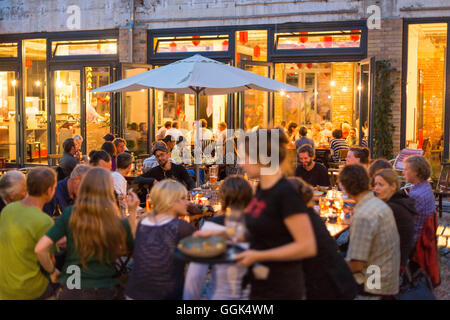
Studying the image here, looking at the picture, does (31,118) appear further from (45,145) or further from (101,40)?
(101,40)

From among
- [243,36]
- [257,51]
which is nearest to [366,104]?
[257,51]

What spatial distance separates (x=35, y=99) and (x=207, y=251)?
1346cm

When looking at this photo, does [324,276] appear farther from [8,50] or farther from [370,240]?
[8,50]

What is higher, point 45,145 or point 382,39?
point 382,39

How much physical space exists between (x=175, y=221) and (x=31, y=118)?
41.2 feet

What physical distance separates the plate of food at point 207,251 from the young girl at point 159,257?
19.5 inches

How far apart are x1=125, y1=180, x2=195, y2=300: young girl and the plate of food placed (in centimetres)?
50

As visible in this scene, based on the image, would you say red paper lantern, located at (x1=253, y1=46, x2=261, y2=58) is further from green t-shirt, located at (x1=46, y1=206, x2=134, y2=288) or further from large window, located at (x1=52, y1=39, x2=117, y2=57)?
green t-shirt, located at (x1=46, y1=206, x2=134, y2=288)

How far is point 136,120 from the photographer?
13031 millimetres

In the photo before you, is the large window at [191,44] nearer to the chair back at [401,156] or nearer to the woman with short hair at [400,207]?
the chair back at [401,156]

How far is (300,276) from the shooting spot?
2.73 m

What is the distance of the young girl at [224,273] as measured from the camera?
9.62 ft

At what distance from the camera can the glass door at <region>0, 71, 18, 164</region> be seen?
14906 mm
